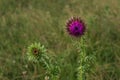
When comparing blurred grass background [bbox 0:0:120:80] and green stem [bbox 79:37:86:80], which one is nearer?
green stem [bbox 79:37:86:80]

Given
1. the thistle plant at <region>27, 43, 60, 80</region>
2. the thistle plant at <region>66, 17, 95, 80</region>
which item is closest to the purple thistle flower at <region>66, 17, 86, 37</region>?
the thistle plant at <region>66, 17, 95, 80</region>

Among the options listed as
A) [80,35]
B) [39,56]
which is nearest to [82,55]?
[80,35]

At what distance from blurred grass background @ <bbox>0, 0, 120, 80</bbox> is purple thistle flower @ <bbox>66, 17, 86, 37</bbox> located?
29 cm

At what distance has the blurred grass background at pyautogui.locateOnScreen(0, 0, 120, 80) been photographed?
152 inches

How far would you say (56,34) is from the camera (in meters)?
4.62

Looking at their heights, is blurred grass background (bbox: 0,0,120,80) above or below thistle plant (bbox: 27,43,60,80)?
above

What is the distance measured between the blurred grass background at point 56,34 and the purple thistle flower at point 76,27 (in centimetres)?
29

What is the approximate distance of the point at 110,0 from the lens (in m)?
5.32

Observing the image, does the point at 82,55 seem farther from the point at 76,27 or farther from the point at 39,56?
the point at 39,56

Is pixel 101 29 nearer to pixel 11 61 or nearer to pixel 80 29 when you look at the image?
pixel 11 61

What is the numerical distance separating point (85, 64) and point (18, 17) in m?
2.68

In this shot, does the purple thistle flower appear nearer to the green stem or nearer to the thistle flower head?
the green stem

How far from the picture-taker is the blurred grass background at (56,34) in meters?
3.87

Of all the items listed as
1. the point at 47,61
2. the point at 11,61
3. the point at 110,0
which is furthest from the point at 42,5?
the point at 47,61
